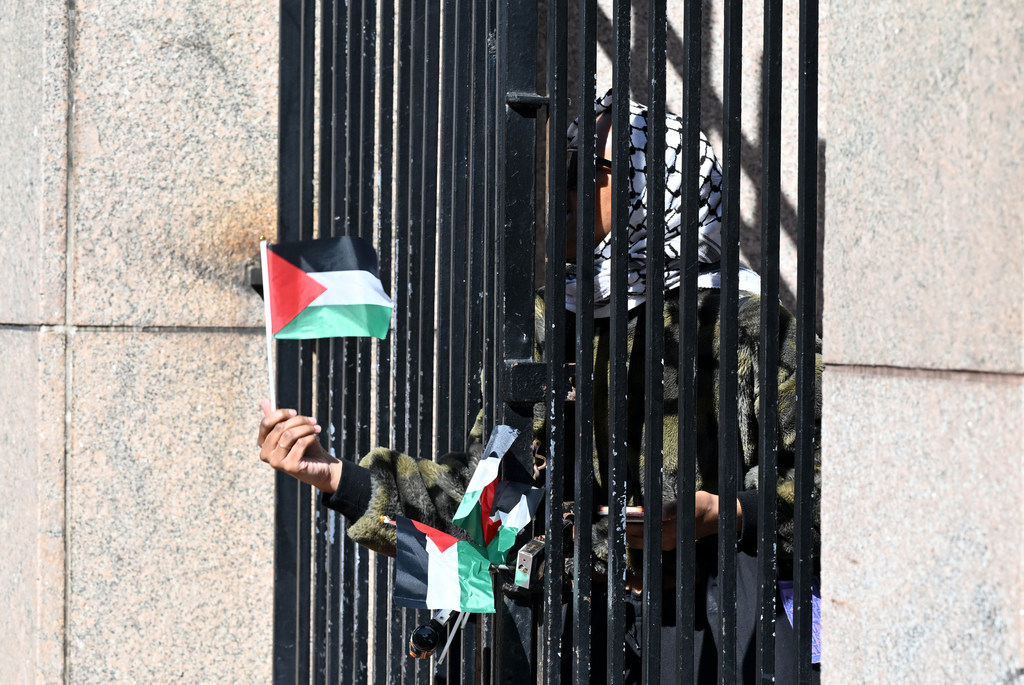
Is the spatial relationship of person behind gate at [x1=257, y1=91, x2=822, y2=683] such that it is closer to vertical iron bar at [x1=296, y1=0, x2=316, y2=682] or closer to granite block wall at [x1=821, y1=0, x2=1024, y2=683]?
granite block wall at [x1=821, y1=0, x2=1024, y2=683]

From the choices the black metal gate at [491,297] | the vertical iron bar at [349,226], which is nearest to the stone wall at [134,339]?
the black metal gate at [491,297]

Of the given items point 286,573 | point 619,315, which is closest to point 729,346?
point 619,315

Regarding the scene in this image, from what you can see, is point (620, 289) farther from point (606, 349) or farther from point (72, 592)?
point (72, 592)

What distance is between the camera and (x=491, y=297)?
2404mm

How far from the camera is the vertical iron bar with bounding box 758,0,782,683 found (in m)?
1.82

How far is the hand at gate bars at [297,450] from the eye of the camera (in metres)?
2.71

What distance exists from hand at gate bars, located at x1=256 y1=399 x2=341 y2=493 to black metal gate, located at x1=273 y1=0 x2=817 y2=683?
260mm

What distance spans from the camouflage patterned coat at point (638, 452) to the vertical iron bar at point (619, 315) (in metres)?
0.26

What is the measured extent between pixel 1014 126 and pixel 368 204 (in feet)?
6.73

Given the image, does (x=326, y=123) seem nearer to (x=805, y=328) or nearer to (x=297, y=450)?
(x=297, y=450)

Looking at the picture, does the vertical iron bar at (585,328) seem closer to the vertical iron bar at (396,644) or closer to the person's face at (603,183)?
the person's face at (603,183)

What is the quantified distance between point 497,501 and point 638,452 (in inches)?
17.9

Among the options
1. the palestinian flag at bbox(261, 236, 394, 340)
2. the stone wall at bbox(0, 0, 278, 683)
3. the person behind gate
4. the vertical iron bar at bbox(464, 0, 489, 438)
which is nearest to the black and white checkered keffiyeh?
the person behind gate


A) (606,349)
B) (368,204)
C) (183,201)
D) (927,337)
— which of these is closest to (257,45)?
(183,201)
